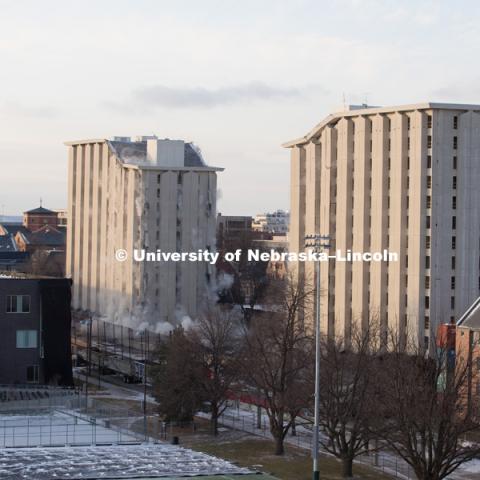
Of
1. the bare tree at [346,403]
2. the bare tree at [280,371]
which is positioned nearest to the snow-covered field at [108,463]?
the bare tree at [346,403]

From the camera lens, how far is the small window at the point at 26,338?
7412cm

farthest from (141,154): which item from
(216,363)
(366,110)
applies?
(216,363)

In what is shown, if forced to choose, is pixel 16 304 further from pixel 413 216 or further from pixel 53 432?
pixel 413 216

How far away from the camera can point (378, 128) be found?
8588 centimetres

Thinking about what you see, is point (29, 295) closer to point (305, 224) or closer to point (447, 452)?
point (305, 224)

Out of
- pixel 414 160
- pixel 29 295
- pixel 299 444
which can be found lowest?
pixel 299 444

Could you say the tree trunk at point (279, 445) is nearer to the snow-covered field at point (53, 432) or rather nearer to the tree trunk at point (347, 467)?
the tree trunk at point (347, 467)

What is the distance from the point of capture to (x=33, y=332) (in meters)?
74.5

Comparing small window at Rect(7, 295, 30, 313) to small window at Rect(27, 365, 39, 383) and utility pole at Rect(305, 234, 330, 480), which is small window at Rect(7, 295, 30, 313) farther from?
utility pole at Rect(305, 234, 330, 480)

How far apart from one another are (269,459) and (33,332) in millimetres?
25137

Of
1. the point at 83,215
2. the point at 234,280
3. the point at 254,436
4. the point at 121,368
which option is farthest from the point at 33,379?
the point at 234,280

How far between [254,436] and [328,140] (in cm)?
3568

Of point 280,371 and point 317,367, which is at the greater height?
point 317,367

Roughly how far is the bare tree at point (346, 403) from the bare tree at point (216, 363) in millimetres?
6315
